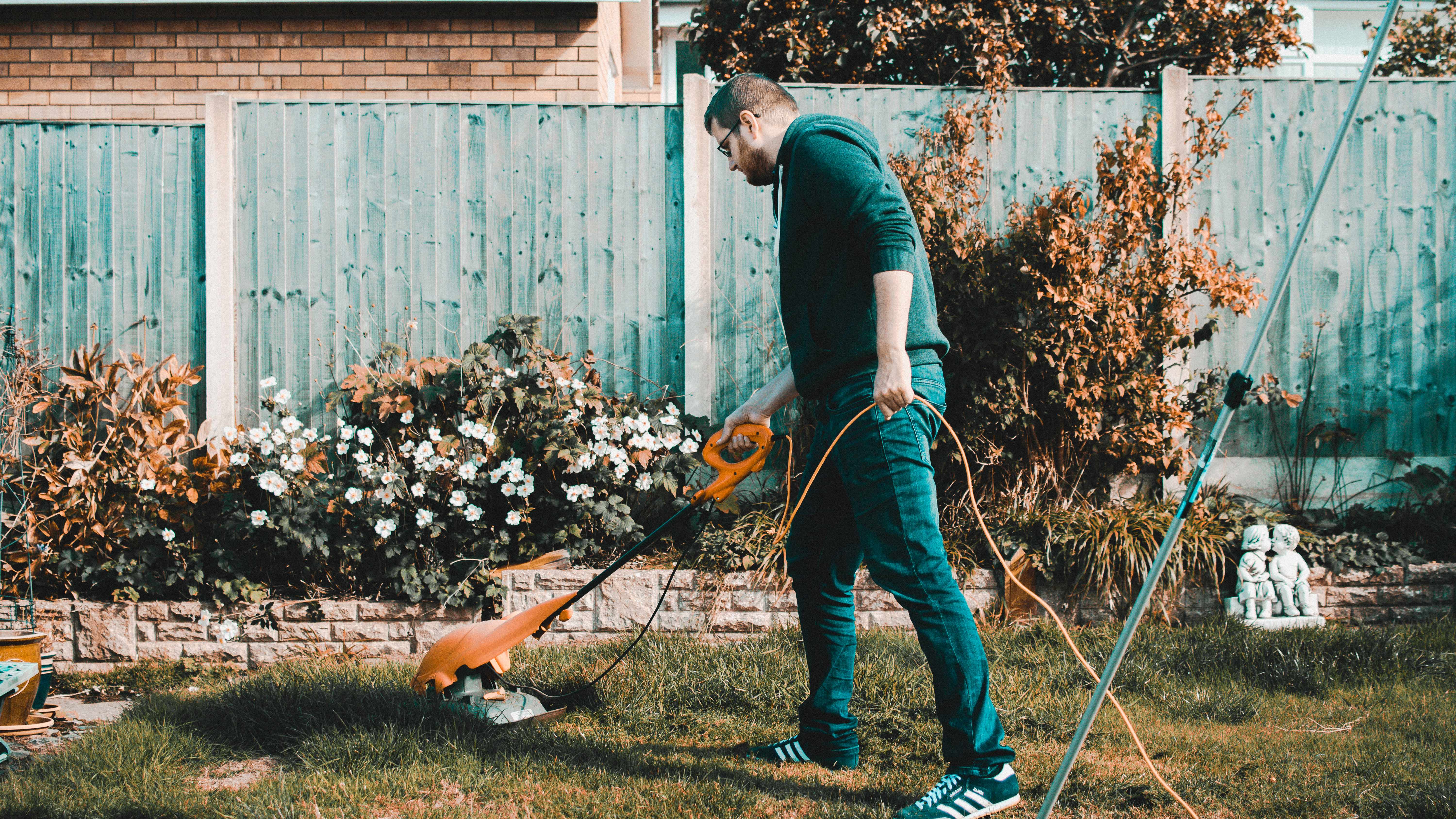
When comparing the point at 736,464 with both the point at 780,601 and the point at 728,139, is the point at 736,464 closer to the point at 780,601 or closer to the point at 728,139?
the point at 728,139

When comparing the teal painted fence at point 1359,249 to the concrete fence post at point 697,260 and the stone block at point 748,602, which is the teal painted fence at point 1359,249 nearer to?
the concrete fence post at point 697,260

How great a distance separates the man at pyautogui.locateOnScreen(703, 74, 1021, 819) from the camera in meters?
2.14

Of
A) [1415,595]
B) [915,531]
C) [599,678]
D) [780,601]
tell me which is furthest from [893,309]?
[1415,595]

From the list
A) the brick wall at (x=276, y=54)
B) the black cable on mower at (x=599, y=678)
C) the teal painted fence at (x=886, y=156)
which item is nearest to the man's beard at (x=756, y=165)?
the black cable on mower at (x=599, y=678)

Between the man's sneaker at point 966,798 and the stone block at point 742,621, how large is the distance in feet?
5.73

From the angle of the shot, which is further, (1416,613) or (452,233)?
(452,233)

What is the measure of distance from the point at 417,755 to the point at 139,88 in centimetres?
556

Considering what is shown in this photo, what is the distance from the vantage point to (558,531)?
396cm

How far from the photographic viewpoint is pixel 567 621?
3736 mm

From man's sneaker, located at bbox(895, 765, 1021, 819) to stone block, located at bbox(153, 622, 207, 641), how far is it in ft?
9.81

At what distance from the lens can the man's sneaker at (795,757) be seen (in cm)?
251

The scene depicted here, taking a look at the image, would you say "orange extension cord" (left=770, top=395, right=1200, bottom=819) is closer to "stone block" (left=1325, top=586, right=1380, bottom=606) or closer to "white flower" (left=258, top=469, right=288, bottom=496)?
"stone block" (left=1325, top=586, right=1380, bottom=606)

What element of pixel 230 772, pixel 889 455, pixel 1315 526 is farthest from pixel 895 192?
pixel 1315 526

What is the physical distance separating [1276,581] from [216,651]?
13.9ft
